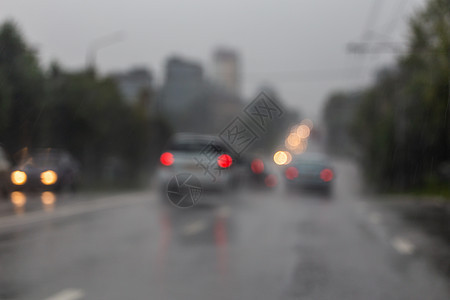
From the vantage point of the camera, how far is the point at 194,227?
13789mm

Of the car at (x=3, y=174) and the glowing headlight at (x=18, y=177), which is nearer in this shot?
the car at (x=3, y=174)

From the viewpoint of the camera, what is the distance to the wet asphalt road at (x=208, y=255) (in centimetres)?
766

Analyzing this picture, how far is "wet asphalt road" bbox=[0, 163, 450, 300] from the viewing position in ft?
25.1

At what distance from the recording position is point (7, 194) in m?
21.2

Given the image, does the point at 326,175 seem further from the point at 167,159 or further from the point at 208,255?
the point at 208,255

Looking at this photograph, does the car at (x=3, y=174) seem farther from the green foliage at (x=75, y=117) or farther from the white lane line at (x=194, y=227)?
the white lane line at (x=194, y=227)

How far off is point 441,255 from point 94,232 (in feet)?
20.2

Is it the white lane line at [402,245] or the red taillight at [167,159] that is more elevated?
the red taillight at [167,159]

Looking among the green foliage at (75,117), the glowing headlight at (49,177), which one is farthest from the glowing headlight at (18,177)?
the green foliage at (75,117)

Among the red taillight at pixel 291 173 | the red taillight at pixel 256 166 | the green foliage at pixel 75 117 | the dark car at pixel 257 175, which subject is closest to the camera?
the green foliage at pixel 75 117

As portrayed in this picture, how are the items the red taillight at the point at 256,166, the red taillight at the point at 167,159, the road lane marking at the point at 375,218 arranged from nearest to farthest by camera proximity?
the red taillight at the point at 167,159
the road lane marking at the point at 375,218
the red taillight at the point at 256,166

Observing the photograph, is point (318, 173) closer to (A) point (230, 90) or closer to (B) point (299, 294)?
(A) point (230, 90)

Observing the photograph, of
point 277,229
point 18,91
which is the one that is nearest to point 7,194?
point 18,91

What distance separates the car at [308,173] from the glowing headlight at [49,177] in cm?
919
